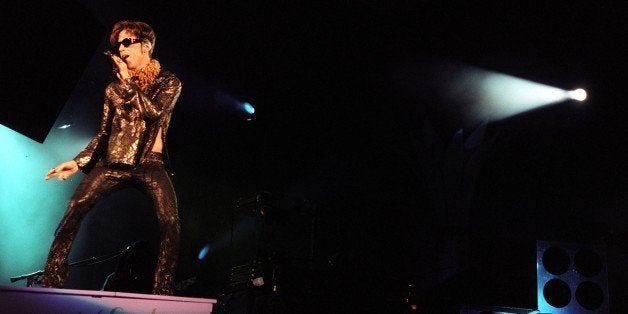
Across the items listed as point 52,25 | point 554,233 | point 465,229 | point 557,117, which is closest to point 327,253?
point 465,229

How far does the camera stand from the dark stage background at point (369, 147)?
20.3ft

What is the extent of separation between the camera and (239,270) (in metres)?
6.19

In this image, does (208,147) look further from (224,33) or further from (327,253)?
(327,253)

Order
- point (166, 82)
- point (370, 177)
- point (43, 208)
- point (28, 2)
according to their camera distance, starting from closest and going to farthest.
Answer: point (166, 82) < point (28, 2) < point (43, 208) < point (370, 177)

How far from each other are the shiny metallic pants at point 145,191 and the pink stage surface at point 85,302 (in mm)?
478

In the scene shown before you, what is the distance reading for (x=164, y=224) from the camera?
11.0 ft

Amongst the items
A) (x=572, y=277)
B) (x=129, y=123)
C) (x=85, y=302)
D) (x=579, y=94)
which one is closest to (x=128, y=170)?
(x=129, y=123)

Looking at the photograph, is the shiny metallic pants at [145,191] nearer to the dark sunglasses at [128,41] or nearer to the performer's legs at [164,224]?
the performer's legs at [164,224]

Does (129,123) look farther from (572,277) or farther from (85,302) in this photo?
(572,277)

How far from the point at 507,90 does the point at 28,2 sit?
280 inches

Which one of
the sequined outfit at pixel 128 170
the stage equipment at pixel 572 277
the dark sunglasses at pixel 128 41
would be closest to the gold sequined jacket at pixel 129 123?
the sequined outfit at pixel 128 170

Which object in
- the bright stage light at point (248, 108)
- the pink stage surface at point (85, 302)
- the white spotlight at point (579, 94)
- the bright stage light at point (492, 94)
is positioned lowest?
the pink stage surface at point (85, 302)

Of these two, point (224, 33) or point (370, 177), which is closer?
point (224, 33)

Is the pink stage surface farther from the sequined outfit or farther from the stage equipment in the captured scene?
the stage equipment
